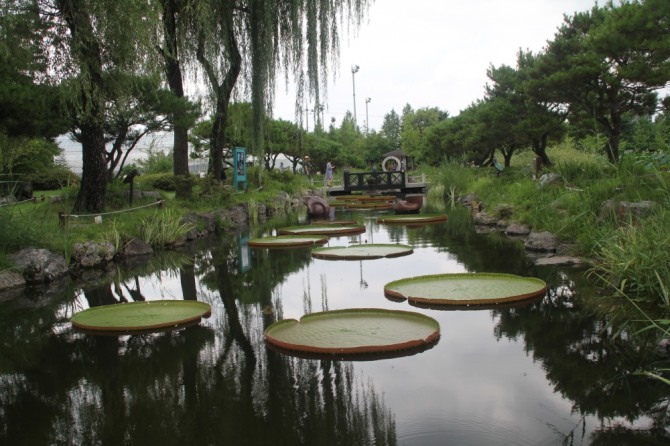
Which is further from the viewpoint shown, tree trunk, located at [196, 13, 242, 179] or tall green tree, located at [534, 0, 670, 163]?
tree trunk, located at [196, 13, 242, 179]

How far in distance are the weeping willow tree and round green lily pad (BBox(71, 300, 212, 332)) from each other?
275 inches

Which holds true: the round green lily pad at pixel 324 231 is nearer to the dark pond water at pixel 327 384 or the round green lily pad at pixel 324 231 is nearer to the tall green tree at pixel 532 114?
the dark pond water at pixel 327 384

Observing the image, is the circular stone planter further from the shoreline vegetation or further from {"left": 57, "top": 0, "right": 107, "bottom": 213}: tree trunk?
{"left": 57, "top": 0, "right": 107, "bottom": 213}: tree trunk

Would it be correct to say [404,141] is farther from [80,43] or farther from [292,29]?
[80,43]

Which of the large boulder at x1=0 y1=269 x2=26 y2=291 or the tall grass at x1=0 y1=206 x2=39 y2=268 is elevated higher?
the tall grass at x1=0 y1=206 x2=39 y2=268

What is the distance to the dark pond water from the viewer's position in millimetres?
2453

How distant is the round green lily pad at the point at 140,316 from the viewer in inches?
161

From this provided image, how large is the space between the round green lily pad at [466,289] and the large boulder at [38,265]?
368 centimetres

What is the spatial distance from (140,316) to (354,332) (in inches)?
67.2

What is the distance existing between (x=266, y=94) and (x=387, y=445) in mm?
9812

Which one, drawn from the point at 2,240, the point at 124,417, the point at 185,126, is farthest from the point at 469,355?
the point at 185,126

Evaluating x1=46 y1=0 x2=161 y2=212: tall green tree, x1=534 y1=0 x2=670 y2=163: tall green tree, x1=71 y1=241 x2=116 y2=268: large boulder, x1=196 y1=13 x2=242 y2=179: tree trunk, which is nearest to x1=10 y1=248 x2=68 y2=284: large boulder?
x1=71 y1=241 x2=116 y2=268: large boulder

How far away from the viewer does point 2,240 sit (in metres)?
5.99

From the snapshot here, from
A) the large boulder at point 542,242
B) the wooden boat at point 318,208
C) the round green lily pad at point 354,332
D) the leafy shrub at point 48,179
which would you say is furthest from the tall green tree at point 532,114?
the leafy shrub at point 48,179
